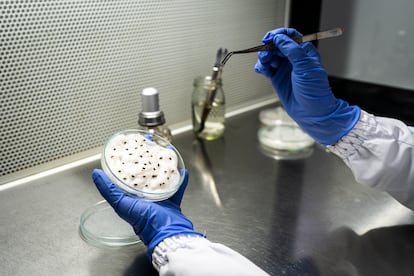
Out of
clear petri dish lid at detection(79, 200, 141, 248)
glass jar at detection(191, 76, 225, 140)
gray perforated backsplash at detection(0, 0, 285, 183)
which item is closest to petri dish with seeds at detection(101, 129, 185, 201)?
clear petri dish lid at detection(79, 200, 141, 248)

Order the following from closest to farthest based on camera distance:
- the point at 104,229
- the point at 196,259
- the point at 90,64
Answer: the point at 196,259 → the point at 104,229 → the point at 90,64

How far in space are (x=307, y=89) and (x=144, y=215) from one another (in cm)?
43

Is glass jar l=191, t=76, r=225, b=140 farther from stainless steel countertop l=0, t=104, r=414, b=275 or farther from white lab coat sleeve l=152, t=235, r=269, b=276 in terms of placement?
white lab coat sleeve l=152, t=235, r=269, b=276

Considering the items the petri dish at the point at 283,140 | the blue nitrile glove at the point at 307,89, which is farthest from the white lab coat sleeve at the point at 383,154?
the petri dish at the point at 283,140

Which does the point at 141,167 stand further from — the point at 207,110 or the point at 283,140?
the point at 283,140

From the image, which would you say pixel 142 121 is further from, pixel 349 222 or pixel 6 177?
pixel 349 222

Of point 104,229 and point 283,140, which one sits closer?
point 104,229

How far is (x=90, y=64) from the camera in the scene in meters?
0.93

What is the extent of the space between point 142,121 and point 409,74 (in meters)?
0.85

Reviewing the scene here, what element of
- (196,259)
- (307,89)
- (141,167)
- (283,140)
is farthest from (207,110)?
(196,259)

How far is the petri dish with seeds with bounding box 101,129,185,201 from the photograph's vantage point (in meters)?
0.64

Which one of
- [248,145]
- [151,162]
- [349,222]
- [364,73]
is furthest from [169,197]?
[364,73]

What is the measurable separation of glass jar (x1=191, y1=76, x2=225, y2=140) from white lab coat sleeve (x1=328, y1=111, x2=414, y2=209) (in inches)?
16.5

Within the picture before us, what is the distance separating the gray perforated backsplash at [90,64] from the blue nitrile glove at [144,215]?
0.34m
